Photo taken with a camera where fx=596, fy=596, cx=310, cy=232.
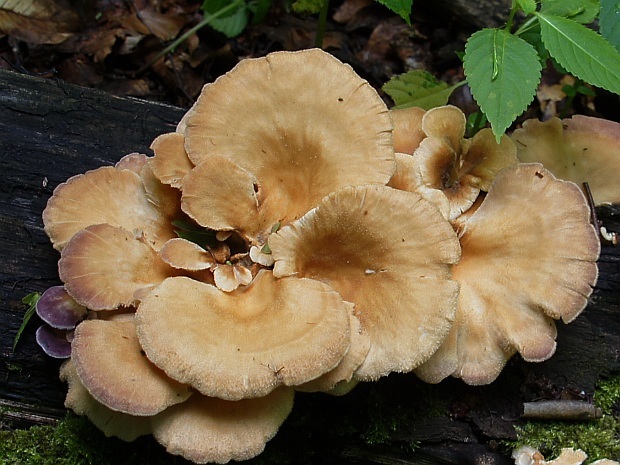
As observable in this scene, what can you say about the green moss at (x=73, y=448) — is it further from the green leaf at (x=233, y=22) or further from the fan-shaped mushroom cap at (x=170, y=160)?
the green leaf at (x=233, y=22)

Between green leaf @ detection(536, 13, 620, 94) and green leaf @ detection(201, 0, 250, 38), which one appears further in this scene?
green leaf @ detection(201, 0, 250, 38)

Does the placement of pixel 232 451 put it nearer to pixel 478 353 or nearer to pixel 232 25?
pixel 478 353

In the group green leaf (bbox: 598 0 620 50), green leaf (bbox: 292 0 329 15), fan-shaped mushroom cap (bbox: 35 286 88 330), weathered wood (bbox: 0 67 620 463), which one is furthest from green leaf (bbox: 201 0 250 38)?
fan-shaped mushroom cap (bbox: 35 286 88 330)

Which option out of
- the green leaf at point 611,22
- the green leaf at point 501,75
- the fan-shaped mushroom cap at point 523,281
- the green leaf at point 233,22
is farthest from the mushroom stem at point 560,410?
the green leaf at point 233,22

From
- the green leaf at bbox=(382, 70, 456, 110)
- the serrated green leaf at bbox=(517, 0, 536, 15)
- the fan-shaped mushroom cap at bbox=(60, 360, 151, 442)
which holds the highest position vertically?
the serrated green leaf at bbox=(517, 0, 536, 15)

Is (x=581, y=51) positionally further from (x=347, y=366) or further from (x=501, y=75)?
(x=347, y=366)

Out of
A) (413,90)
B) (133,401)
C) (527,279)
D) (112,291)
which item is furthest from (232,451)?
(413,90)

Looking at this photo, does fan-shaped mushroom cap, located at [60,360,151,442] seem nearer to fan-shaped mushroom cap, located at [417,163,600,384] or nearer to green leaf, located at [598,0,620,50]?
fan-shaped mushroom cap, located at [417,163,600,384]
